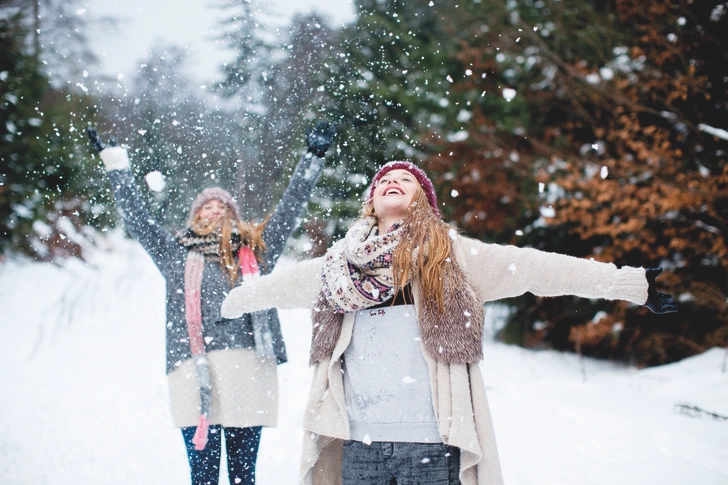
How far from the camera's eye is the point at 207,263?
262 centimetres

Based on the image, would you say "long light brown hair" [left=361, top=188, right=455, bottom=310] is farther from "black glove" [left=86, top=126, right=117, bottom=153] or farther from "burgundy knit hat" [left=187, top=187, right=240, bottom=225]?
"black glove" [left=86, top=126, right=117, bottom=153]

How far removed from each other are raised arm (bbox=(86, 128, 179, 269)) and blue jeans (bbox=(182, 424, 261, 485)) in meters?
0.95

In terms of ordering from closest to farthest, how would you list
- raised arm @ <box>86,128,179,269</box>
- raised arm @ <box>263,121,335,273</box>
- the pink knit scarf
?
the pink knit scarf, raised arm @ <box>86,128,179,269</box>, raised arm @ <box>263,121,335,273</box>

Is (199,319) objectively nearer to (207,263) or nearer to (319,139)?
(207,263)

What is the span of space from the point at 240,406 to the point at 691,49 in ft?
23.0

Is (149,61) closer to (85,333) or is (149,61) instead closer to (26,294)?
(26,294)

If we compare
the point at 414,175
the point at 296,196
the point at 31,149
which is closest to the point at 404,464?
the point at 414,175

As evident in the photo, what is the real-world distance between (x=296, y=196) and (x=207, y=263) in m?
0.63

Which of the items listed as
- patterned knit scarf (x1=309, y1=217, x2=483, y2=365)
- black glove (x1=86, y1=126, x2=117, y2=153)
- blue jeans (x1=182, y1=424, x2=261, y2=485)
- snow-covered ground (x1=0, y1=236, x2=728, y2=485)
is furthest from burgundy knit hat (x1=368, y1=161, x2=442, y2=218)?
snow-covered ground (x1=0, y1=236, x2=728, y2=485)

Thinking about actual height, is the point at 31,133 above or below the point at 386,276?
above

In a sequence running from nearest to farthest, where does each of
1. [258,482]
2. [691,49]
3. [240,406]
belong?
[240,406] < [258,482] < [691,49]

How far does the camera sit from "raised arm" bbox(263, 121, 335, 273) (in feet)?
9.18

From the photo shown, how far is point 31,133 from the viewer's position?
25.4ft

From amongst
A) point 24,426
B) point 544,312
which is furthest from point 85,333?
point 544,312
